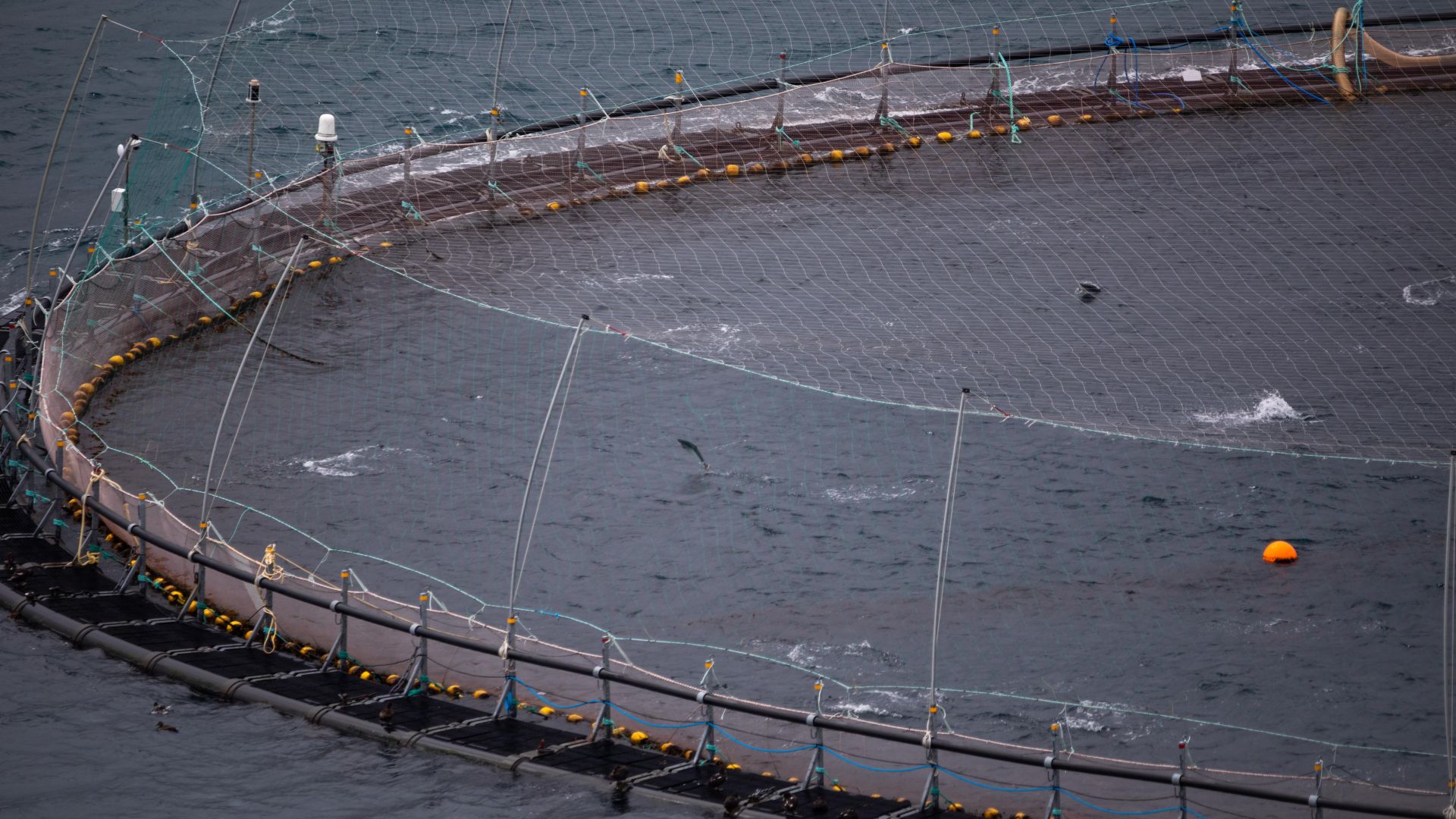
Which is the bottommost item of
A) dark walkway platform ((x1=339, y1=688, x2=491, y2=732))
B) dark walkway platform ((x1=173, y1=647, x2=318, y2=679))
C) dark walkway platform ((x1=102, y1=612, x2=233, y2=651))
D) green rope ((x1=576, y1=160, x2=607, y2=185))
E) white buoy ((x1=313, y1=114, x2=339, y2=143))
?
dark walkway platform ((x1=339, y1=688, x2=491, y2=732))

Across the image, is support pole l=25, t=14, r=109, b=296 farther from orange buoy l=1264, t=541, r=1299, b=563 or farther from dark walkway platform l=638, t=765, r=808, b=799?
orange buoy l=1264, t=541, r=1299, b=563

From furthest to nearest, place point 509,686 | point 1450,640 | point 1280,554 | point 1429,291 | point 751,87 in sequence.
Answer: point 751,87 < point 1429,291 < point 1280,554 < point 1450,640 < point 509,686

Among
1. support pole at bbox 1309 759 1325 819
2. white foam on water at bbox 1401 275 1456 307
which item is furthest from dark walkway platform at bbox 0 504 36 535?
white foam on water at bbox 1401 275 1456 307

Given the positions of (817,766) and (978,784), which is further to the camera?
(978,784)

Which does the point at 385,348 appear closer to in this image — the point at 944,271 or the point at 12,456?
the point at 12,456

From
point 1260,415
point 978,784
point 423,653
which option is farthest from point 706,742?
point 1260,415

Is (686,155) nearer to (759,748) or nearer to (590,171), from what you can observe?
(590,171)

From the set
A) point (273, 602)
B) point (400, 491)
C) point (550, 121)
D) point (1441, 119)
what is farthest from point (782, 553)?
point (1441, 119)
